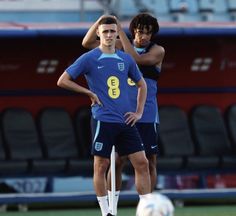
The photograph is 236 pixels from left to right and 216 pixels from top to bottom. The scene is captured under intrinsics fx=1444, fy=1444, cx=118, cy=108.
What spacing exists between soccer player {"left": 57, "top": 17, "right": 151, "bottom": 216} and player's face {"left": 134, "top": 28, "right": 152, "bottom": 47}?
47 centimetres

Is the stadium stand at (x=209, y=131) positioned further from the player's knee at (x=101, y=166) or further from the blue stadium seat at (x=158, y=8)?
the blue stadium seat at (x=158, y=8)

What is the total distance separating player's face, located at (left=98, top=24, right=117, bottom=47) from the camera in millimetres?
13055

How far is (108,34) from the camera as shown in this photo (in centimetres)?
1305

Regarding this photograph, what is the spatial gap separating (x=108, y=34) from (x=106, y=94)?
0.54m

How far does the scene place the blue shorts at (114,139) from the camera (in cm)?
1315

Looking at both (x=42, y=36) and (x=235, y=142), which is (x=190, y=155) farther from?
(x=42, y=36)

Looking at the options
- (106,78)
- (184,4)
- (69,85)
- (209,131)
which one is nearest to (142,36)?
(106,78)

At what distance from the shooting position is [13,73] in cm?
1931

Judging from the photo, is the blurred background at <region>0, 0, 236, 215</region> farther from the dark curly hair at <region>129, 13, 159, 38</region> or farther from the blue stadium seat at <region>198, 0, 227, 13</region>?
the blue stadium seat at <region>198, 0, 227, 13</region>

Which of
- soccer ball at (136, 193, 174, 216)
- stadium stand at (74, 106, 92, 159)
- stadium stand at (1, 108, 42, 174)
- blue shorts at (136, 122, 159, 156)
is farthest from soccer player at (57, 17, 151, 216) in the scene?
stadium stand at (74, 106, 92, 159)

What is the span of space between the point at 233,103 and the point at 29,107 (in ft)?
9.30

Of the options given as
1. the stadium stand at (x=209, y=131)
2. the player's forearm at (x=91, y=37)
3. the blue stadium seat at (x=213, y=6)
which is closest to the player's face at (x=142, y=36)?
the player's forearm at (x=91, y=37)

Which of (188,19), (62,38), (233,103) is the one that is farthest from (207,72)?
Answer: (188,19)

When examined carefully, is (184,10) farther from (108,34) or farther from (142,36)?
(108,34)
